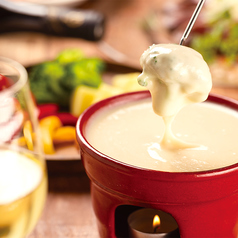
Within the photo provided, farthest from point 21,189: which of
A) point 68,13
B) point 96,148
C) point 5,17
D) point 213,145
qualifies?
point 5,17

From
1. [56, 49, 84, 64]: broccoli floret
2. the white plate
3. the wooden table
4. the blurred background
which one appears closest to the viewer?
the wooden table

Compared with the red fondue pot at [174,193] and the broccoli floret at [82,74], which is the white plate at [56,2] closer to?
the broccoli floret at [82,74]

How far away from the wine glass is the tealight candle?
0.20 meters

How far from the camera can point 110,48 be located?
7.61 ft

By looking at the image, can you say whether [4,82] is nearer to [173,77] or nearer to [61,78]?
[173,77]

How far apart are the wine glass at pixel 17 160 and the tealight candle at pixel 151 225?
0.66ft

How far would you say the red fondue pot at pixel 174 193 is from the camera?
813 mm

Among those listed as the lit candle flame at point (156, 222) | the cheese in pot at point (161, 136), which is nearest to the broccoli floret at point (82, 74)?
the cheese in pot at point (161, 136)

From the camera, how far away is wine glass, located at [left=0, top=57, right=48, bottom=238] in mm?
873

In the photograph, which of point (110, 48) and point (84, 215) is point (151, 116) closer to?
point (84, 215)

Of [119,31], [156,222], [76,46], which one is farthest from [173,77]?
[119,31]

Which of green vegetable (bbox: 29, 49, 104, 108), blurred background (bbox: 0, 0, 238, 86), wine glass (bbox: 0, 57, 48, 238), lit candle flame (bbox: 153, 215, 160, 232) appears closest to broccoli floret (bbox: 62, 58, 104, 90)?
green vegetable (bbox: 29, 49, 104, 108)

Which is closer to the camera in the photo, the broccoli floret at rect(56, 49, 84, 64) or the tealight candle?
the tealight candle

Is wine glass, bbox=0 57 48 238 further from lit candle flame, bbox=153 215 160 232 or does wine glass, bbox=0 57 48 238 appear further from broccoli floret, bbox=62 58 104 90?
broccoli floret, bbox=62 58 104 90
